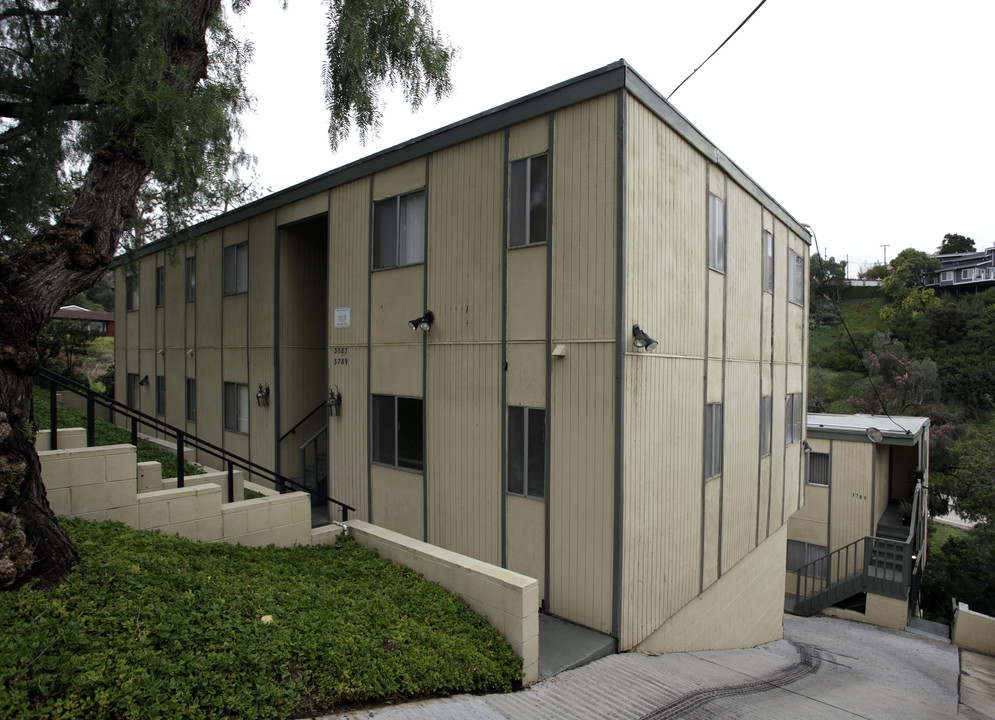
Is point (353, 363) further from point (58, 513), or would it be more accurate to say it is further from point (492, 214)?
point (58, 513)

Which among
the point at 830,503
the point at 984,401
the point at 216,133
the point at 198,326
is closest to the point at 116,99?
the point at 216,133

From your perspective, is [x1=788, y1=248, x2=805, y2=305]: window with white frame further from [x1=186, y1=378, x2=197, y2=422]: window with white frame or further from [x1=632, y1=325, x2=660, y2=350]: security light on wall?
[x1=186, y1=378, x2=197, y2=422]: window with white frame

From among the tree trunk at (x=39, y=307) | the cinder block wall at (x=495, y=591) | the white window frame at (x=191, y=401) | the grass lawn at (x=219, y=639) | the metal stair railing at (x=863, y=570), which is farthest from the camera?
the metal stair railing at (x=863, y=570)

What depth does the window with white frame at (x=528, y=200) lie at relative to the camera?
7.21 metres

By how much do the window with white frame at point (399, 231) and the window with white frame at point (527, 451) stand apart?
2959 millimetres

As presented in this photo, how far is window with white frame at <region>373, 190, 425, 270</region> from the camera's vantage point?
8789 mm

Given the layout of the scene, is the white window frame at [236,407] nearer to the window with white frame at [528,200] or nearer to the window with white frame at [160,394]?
the window with white frame at [160,394]

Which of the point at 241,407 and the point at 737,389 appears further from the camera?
the point at 241,407

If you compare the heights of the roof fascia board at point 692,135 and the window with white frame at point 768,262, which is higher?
the roof fascia board at point 692,135

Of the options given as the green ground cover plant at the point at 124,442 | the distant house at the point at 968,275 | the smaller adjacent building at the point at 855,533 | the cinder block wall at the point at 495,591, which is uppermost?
the distant house at the point at 968,275

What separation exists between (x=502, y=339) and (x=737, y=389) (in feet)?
15.3

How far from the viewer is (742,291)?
10062mm

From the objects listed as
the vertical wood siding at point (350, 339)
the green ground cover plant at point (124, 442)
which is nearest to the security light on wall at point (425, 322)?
the vertical wood siding at point (350, 339)

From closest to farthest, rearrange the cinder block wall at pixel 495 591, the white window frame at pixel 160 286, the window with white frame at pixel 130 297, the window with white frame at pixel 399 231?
the cinder block wall at pixel 495 591, the window with white frame at pixel 399 231, the white window frame at pixel 160 286, the window with white frame at pixel 130 297
